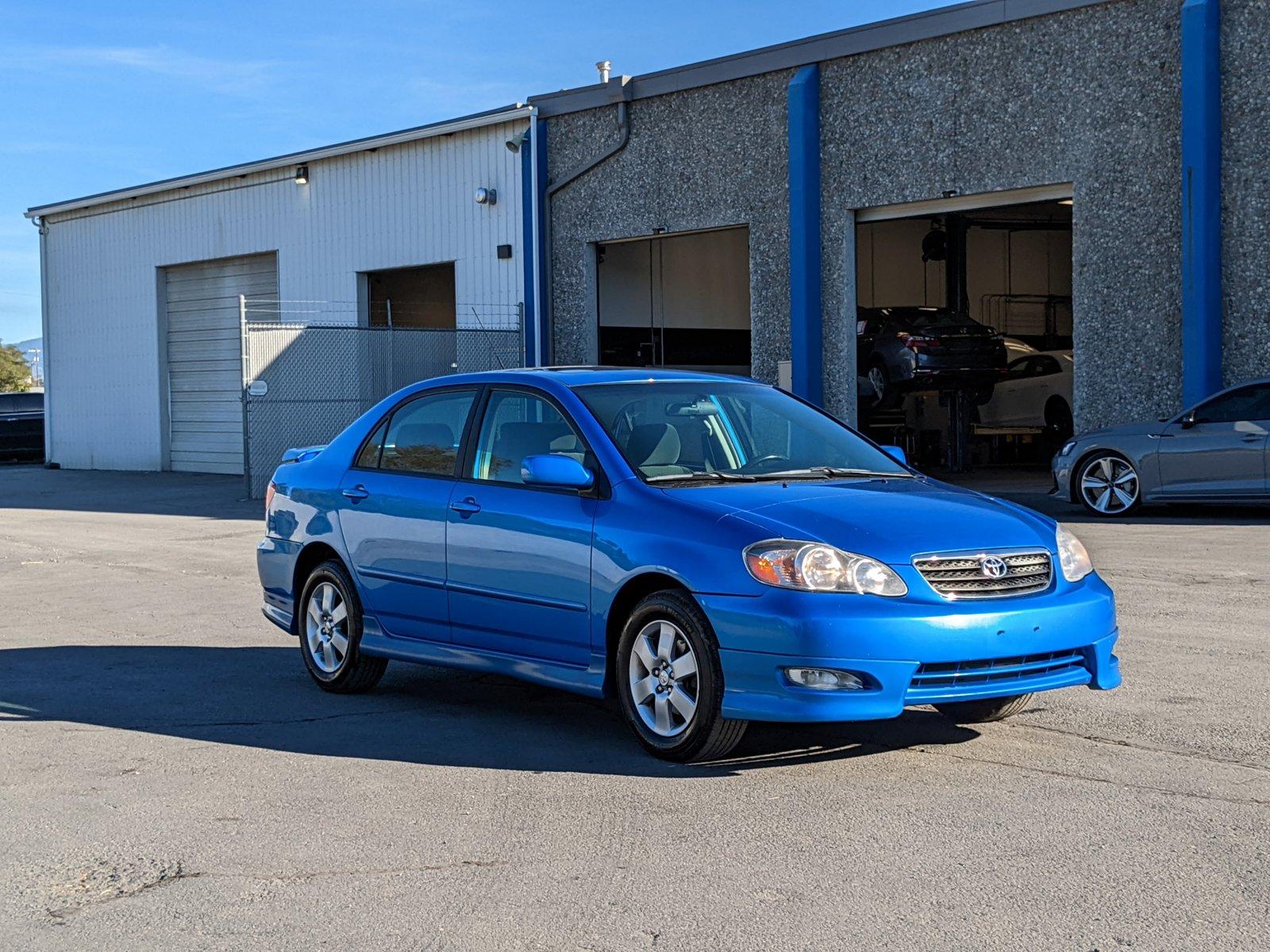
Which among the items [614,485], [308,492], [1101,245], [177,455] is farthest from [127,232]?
[614,485]

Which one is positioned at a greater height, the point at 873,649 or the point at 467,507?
the point at 467,507

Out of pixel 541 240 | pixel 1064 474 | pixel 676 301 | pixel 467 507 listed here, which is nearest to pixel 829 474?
pixel 467 507

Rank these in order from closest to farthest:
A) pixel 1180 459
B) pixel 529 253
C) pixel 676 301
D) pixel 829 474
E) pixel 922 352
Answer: pixel 829 474
pixel 1180 459
pixel 922 352
pixel 529 253
pixel 676 301

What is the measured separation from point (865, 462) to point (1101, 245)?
12.8 metres

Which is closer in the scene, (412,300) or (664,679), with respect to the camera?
(664,679)

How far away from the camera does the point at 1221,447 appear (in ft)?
54.2

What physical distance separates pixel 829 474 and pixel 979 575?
1.19m

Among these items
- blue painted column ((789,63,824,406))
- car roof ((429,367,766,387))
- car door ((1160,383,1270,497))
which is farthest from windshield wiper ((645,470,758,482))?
blue painted column ((789,63,824,406))

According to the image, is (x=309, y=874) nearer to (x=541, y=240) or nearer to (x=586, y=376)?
(x=586, y=376)

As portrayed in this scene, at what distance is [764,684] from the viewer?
6035 mm

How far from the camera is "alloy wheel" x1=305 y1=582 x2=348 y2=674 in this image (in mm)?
8266

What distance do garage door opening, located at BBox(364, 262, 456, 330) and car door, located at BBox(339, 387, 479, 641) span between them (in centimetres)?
2252

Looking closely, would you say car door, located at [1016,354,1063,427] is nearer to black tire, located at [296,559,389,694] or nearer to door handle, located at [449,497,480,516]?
black tire, located at [296,559,389,694]

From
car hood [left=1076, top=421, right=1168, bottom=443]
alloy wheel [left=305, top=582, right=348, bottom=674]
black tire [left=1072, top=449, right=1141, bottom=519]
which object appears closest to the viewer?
alloy wheel [left=305, top=582, right=348, bottom=674]
